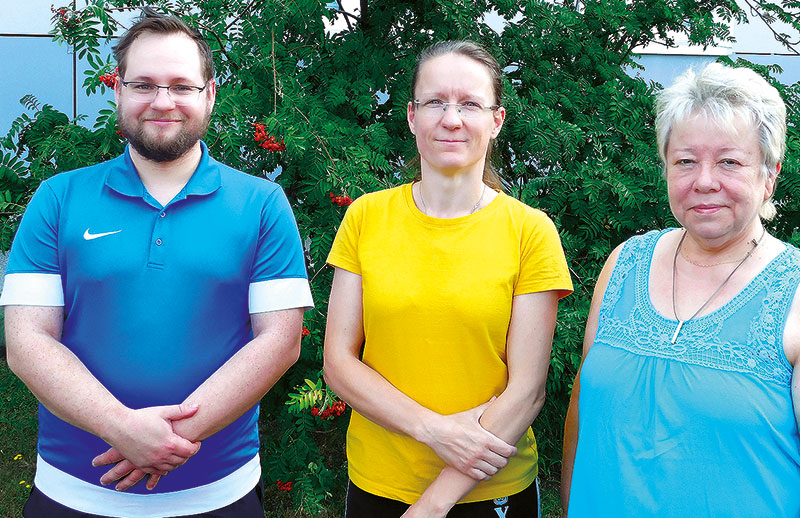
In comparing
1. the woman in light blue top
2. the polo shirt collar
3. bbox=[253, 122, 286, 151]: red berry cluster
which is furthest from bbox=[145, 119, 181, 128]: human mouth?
the woman in light blue top

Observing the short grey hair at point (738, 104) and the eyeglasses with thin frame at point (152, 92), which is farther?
the eyeglasses with thin frame at point (152, 92)

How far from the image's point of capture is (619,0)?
13.8 ft

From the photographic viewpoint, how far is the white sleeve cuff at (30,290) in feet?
7.28

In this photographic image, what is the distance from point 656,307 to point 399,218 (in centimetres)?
83

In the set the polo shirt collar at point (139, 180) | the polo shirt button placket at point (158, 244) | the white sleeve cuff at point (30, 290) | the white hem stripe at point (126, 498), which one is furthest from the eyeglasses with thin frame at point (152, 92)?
Answer: the white hem stripe at point (126, 498)

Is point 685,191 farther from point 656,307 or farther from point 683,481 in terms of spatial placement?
point 683,481

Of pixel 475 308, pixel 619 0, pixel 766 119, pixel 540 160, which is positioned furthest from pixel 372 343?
pixel 619 0

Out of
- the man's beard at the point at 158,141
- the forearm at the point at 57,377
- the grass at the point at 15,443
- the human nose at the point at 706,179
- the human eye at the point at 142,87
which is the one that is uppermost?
the human eye at the point at 142,87

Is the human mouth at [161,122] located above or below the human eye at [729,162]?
below

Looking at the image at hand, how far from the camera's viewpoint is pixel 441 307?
2.27 m

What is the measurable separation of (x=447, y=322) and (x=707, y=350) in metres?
0.73

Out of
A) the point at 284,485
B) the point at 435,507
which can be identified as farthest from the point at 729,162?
the point at 284,485

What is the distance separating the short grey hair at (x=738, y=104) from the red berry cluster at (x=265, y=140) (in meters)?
1.89

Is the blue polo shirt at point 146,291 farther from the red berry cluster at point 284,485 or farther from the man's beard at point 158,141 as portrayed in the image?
the red berry cluster at point 284,485
